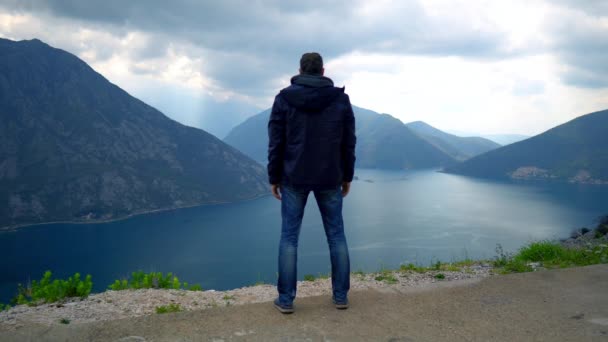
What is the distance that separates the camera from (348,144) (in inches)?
206

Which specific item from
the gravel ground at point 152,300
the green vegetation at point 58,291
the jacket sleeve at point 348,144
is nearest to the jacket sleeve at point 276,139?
the jacket sleeve at point 348,144

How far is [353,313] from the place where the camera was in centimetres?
500

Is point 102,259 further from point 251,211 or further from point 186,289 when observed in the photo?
point 186,289

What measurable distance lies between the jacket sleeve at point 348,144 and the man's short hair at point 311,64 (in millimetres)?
513

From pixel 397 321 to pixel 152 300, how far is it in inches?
147

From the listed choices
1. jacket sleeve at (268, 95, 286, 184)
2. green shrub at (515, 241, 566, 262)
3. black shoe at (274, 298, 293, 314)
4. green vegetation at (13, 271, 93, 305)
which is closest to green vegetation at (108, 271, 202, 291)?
green vegetation at (13, 271, 93, 305)

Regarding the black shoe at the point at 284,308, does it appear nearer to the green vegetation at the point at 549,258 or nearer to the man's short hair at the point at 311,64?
the man's short hair at the point at 311,64

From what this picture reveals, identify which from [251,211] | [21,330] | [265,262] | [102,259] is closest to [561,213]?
[265,262]

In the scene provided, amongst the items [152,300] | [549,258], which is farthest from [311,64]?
[549,258]

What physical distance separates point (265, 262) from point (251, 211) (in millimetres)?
78213

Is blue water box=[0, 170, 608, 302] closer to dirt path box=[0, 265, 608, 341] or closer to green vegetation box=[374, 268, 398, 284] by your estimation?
green vegetation box=[374, 268, 398, 284]

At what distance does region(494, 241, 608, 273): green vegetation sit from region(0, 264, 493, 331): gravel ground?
609mm

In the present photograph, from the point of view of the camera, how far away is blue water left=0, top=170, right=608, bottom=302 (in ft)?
329

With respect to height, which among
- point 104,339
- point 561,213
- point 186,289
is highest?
point 104,339
